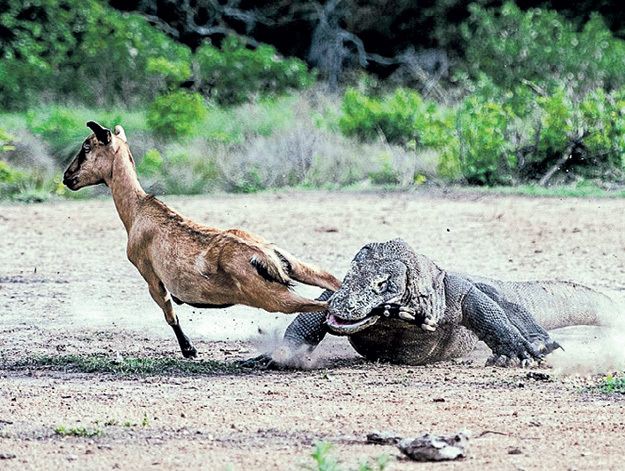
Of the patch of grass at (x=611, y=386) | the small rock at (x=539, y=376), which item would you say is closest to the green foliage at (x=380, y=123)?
the small rock at (x=539, y=376)

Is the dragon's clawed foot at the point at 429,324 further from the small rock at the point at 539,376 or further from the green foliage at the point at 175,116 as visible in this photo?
the green foliage at the point at 175,116

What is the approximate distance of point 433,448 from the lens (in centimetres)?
502

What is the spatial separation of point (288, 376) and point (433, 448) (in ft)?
8.21

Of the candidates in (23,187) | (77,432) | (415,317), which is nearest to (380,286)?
(415,317)

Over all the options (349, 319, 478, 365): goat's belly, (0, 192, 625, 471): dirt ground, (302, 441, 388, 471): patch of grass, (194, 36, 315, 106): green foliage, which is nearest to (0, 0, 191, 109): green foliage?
(194, 36, 315, 106): green foliage

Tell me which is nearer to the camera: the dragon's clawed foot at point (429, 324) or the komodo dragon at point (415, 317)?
the komodo dragon at point (415, 317)

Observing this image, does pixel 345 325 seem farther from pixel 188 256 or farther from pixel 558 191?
pixel 558 191

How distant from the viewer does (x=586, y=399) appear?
259 inches

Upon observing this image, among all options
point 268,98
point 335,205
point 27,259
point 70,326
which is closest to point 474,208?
point 335,205

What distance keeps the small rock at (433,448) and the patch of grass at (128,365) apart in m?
2.60

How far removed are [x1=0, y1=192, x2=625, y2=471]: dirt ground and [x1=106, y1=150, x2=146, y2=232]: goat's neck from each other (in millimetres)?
Result: 996

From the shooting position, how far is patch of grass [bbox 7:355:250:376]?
7508 millimetres

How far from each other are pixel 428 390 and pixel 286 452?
187 cm

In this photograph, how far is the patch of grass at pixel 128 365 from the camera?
7.51 m
